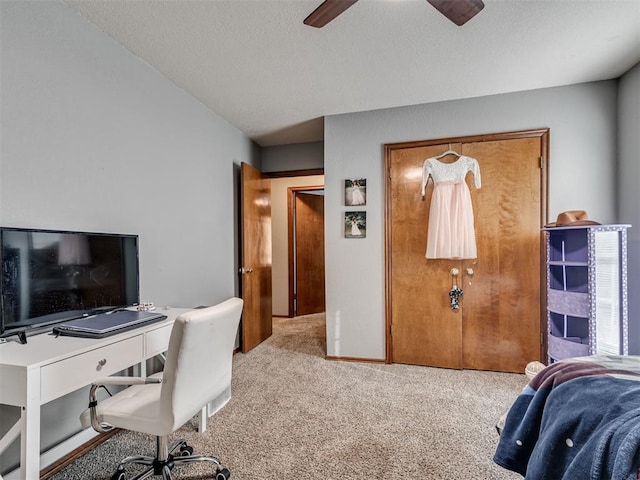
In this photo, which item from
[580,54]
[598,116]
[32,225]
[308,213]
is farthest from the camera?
[308,213]

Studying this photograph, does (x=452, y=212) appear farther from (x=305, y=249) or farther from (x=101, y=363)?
(x=305, y=249)

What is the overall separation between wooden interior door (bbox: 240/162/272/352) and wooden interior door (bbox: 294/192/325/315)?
1278 millimetres

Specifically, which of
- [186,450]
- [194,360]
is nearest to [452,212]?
[194,360]

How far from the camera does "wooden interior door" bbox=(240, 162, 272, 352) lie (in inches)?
142

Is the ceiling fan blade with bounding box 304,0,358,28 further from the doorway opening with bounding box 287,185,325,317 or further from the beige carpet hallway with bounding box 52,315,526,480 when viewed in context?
the doorway opening with bounding box 287,185,325,317

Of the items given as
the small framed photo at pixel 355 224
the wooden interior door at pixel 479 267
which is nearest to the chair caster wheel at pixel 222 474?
the wooden interior door at pixel 479 267

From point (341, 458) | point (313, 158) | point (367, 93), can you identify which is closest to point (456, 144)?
point (367, 93)

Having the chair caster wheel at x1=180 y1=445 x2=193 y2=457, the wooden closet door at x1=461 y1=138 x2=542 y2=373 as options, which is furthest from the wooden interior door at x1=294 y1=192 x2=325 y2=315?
the chair caster wheel at x1=180 y1=445 x2=193 y2=457

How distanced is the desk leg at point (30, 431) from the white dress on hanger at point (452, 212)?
2723 mm

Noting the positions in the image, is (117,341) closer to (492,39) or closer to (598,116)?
(492,39)

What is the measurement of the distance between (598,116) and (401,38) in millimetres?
1911

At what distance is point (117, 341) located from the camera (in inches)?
58.8

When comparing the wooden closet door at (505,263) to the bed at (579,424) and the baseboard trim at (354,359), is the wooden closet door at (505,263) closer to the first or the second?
the baseboard trim at (354,359)

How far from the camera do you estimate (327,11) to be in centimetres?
156
